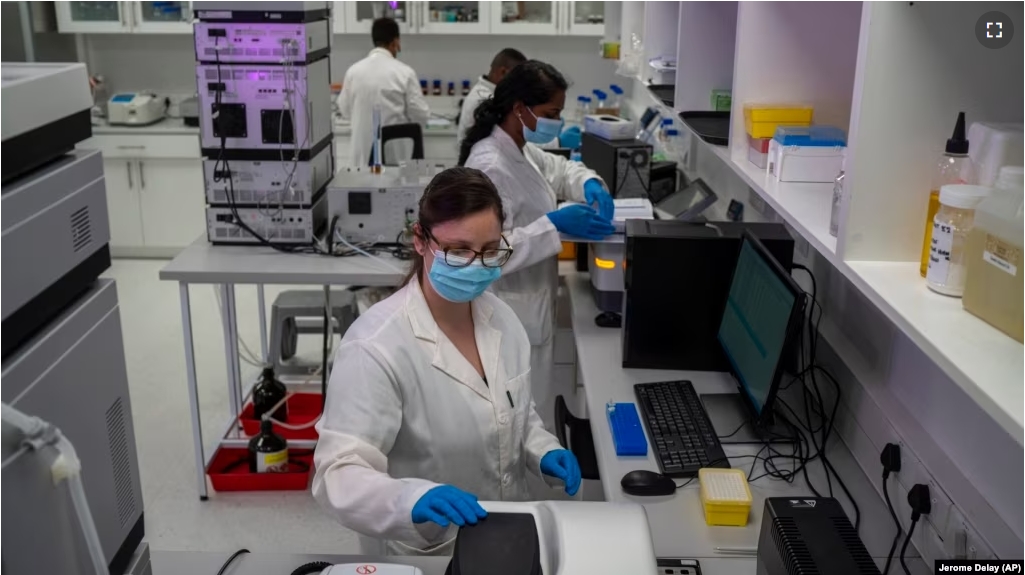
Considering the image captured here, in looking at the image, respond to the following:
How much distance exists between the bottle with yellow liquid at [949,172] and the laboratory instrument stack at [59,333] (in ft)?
3.35

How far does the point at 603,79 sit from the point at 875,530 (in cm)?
483

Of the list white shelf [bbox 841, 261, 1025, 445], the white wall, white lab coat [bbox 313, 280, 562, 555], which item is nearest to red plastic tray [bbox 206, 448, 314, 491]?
white lab coat [bbox 313, 280, 562, 555]

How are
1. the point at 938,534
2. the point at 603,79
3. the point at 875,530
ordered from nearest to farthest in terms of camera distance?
the point at 938,534 < the point at 875,530 < the point at 603,79

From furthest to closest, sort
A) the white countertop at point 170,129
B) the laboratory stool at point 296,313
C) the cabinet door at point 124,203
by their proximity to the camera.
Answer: the cabinet door at point 124,203, the white countertop at point 170,129, the laboratory stool at point 296,313

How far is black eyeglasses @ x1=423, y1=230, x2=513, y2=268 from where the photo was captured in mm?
1585

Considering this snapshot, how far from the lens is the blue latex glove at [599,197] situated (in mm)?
3000

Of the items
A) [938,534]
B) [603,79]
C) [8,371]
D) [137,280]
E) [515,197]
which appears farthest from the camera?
[603,79]

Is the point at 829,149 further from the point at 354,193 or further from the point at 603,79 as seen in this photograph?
the point at 603,79

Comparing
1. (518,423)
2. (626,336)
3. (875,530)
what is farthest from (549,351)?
(875,530)

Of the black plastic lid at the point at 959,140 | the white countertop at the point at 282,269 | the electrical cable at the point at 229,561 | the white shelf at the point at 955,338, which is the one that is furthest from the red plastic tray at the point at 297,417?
the black plastic lid at the point at 959,140

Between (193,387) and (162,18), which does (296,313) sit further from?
(162,18)

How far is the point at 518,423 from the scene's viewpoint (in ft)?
5.57

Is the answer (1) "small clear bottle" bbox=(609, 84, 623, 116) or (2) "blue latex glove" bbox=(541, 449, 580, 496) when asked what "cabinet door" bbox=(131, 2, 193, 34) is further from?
(2) "blue latex glove" bbox=(541, 449, 580, 496)

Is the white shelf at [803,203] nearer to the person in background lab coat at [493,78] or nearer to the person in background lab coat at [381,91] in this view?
the person in background lab coat at [493,78]
